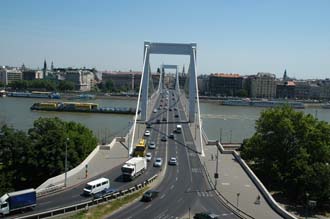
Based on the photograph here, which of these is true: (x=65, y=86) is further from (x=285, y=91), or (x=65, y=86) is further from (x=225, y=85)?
(x=285, y=91)

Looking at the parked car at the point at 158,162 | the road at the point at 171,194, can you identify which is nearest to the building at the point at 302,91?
the road at the point at 171,194

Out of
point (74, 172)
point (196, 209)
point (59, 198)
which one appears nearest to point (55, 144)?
point (74, 172)

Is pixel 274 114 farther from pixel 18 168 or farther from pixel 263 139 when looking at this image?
pixel 18 168

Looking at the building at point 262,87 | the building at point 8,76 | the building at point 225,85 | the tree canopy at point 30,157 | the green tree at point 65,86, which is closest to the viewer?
the tree canopy at point 30,157

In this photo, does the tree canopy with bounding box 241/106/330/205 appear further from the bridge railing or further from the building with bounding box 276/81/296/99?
the building with bounding box 276/81/296/99

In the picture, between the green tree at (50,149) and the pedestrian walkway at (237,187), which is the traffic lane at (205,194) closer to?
the pedestrian walkway at (237,187)

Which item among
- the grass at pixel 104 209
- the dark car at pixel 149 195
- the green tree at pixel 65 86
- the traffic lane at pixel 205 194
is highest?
the green tree at pixel 65 86
